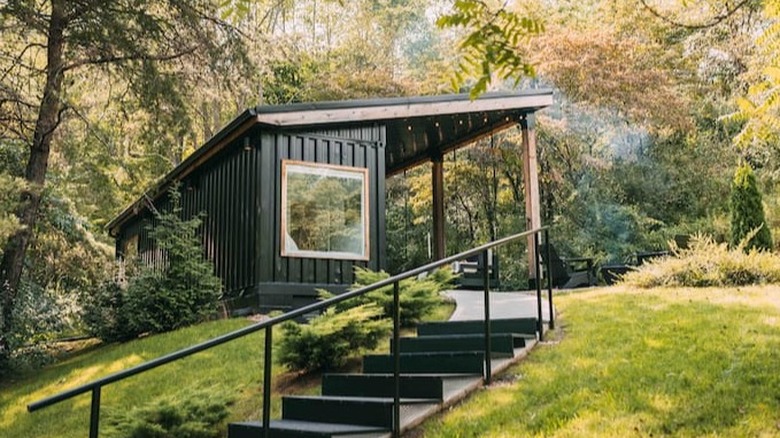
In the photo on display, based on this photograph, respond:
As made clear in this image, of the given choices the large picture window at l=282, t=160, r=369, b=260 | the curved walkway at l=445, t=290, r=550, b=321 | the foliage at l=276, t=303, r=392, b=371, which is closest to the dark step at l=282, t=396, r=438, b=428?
the foliage at l=276, t=303, r=392, b=371

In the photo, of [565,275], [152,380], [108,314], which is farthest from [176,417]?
[565,275]

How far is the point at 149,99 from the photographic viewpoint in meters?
9.56

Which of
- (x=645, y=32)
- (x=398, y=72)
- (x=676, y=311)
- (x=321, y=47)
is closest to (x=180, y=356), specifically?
(x=676, y=311)

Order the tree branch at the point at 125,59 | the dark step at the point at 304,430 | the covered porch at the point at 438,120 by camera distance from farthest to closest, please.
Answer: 1. the covered porch at the point at 438,120
2. the tree branch at the point at 125,59
3. the dark step at the point at 304,430

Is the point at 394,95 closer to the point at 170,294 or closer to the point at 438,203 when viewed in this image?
the point at 438,203

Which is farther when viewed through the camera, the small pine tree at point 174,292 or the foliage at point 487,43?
the small pine tree at point 174,292

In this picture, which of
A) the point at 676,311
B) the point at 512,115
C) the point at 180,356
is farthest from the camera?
the point at 512,115

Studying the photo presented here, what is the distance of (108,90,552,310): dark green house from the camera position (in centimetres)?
915

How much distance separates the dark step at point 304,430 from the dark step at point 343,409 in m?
0.06

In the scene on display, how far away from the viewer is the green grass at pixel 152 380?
387 centimetres

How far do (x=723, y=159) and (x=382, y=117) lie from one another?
11423 mm

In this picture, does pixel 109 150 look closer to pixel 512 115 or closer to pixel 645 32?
pixel 512 115

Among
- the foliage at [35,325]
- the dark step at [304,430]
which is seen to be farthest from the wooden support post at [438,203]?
the dark step at [304,430]

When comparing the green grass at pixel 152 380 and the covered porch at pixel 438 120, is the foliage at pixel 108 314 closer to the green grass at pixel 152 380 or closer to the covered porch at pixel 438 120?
the green grass at pixel 152 380
